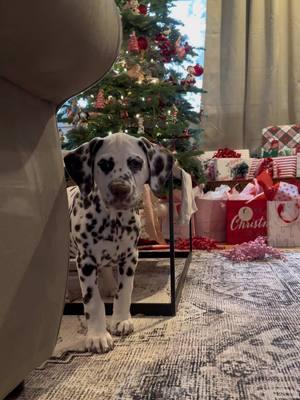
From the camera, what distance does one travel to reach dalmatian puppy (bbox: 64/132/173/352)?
116 cm

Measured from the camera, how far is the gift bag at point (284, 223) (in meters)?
2.73

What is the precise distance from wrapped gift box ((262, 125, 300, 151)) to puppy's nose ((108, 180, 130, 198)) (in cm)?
275

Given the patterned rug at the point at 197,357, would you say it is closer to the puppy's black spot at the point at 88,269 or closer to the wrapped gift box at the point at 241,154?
the puppy's black spot at the point at 88,269

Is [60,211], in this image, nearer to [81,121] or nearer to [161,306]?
[161,306]

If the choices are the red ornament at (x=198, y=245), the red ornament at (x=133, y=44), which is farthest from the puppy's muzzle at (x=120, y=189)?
the red ornament at (x=198, y=245)

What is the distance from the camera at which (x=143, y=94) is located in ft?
7.28

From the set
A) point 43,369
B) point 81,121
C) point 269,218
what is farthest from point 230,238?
point 43,369

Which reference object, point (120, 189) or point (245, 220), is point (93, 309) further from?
point (245, 220)

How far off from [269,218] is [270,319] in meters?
1.52

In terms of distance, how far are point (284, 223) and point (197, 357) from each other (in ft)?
6.15

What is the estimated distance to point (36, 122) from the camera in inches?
30.0

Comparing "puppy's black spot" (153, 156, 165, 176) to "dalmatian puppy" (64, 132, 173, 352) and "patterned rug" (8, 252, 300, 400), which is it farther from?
"patterned rug" (8, 252, 300, 400)

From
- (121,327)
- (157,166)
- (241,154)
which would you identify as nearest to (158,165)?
(157,166)

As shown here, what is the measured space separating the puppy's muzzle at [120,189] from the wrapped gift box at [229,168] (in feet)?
7.85
